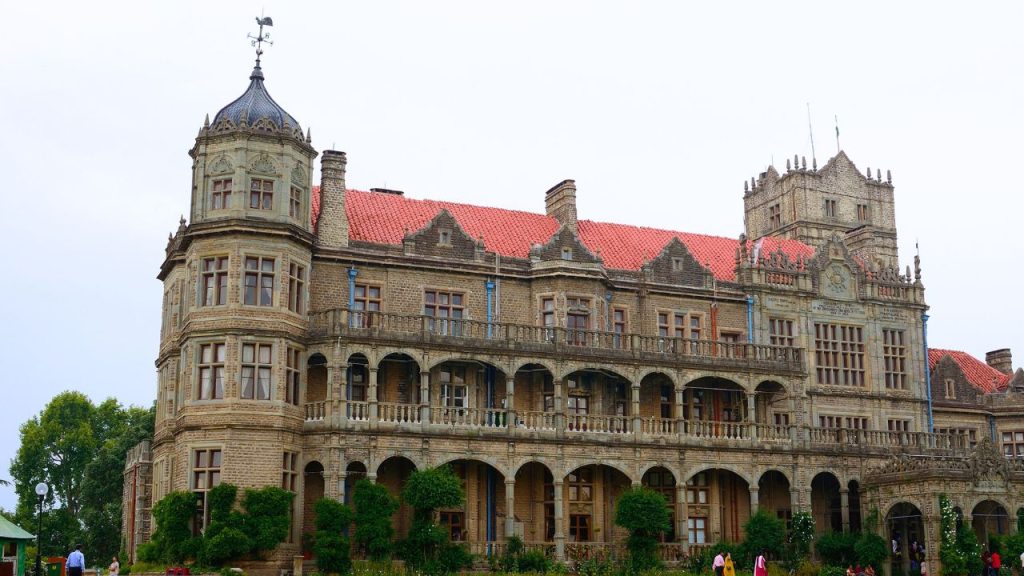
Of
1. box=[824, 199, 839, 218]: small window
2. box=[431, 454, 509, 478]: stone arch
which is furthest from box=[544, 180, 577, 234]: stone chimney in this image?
box=[824, 199, 839, 218]: small window

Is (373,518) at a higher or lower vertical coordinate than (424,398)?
lower

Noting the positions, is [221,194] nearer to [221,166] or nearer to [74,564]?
[221,166]

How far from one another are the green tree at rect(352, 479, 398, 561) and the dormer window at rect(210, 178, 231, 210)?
10238 mm

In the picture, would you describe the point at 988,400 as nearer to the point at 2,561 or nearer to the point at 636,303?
the point at 636,303

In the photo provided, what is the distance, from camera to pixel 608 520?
143 feet

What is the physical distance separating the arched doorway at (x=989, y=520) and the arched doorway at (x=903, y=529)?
79.5 inches

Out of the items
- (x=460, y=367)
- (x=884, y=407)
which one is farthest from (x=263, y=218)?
(x=884, y=407)

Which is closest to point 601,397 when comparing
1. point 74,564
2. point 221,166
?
point 221,166

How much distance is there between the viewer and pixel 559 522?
4075cm

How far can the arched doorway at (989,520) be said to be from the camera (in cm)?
4434

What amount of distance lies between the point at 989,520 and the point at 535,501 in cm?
1790

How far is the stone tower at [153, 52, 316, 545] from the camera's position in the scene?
3741cm

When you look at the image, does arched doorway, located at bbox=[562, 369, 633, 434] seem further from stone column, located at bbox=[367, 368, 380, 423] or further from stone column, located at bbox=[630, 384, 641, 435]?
stone column, located at bbox=[367, 368, 380, 423]

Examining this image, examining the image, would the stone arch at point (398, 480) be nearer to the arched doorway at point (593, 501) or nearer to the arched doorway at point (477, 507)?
the arched doorway at point (477, 507)
